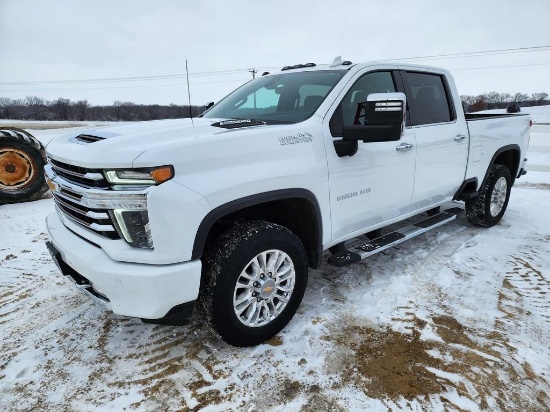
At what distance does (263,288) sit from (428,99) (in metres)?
2.83

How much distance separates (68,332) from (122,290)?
1.17 metres

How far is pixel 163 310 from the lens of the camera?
2.21 m

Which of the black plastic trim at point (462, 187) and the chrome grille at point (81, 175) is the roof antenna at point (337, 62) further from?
the chrome grille at point (81, 175)

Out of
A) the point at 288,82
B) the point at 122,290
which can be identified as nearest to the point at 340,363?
the point at 122,290

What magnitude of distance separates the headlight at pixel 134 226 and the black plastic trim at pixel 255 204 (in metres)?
0.28

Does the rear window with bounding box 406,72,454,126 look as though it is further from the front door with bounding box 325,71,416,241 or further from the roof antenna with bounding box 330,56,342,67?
the roof antenna with bounding box 330,56,342,67

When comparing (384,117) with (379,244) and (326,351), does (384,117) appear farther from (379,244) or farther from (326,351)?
(326,351)

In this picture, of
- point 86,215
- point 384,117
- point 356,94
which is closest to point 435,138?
point 356,94

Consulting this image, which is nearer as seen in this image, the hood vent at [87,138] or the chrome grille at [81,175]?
the chrome grille at [81,175]

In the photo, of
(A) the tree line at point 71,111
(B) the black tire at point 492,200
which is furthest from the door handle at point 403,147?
(A) the tree line at point 71,111

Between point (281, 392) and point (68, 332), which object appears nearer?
point (281, 392)

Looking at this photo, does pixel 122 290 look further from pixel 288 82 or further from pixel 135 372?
pixel 288 82

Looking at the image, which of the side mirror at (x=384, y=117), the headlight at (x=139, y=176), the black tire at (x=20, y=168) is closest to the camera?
the headlight at (x=139, y=176)

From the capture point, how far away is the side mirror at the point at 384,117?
8.39ft
